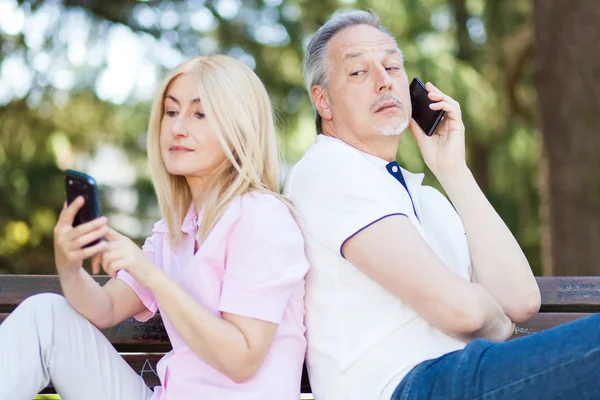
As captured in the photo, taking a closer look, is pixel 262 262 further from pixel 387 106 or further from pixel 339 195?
pixel 387 106

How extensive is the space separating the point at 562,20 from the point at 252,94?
4576 millimetres

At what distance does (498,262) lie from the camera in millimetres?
2777

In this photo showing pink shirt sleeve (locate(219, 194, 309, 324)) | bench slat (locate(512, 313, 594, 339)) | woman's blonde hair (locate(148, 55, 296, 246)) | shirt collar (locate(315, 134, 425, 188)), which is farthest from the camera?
bench slat (locate(512, 313, 594, 339))

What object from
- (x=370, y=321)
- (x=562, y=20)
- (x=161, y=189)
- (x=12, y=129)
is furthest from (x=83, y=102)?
(x=370, y=321)

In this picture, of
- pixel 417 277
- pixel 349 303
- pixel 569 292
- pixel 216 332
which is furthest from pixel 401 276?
pixel 569 292

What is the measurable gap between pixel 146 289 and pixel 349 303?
68cm

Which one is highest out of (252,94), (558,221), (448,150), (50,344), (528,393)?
(252,94)

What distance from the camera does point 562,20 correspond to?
658 cm

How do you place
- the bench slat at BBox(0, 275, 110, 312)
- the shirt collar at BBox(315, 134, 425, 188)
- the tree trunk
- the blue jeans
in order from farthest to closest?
the tree trunk
the bench slat at BBox(0, 275, 110, 312)
the shirt collar at BBox(315, 134, 425, 188)
the blue jeans

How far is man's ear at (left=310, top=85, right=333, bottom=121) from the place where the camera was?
10.3ft

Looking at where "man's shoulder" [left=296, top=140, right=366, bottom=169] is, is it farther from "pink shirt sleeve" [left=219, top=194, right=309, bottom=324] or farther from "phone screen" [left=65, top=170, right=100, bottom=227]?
"phone screen" [left=65, top=170, right=100, bottom=227]

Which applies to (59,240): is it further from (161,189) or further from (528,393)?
(528,393)

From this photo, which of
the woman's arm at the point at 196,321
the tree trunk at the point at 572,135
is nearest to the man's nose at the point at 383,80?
the woman's arm at the point at 196,321

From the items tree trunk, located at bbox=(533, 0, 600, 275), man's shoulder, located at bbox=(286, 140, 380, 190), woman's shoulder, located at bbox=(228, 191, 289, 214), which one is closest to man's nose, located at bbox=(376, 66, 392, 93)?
man's shoulder, located at bbox=(286, 140, 380, 190)
